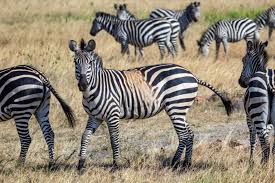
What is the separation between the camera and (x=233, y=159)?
8141mm

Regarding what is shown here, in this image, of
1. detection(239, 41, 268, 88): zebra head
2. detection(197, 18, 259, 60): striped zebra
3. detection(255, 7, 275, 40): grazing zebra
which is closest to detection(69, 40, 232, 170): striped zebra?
detection(239, 41, 268, 88): zebra head

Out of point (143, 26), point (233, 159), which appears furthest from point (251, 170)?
point (143, 26)

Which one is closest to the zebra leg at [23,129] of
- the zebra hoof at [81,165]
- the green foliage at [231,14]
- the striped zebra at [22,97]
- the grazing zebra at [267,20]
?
the striped zebra at [22,97]

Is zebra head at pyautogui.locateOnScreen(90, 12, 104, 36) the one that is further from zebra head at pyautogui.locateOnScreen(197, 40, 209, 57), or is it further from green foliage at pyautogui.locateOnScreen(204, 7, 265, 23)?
green foliage at pyautogui.locateOnScreen(204, 7, 265, 23)

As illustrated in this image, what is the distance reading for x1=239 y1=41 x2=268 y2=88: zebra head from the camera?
7.93 meters

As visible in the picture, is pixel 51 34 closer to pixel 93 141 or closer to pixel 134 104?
pixel 93 141

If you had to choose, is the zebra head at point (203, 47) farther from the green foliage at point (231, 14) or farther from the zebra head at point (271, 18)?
the green foliage at point (231, 14)

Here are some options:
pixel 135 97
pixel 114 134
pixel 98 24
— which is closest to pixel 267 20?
pixel 98 24


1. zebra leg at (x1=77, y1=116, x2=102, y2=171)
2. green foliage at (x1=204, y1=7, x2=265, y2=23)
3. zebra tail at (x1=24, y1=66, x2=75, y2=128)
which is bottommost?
zebra leg at (x1=77, y1=116, x2=102, y2=171)

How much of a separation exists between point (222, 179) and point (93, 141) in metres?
3.51

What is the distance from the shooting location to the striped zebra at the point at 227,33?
20.4 m

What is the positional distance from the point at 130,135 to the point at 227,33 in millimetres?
11591

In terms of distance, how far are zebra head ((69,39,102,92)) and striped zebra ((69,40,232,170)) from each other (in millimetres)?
13

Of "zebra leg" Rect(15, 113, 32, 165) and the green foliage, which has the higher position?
the green foliage
